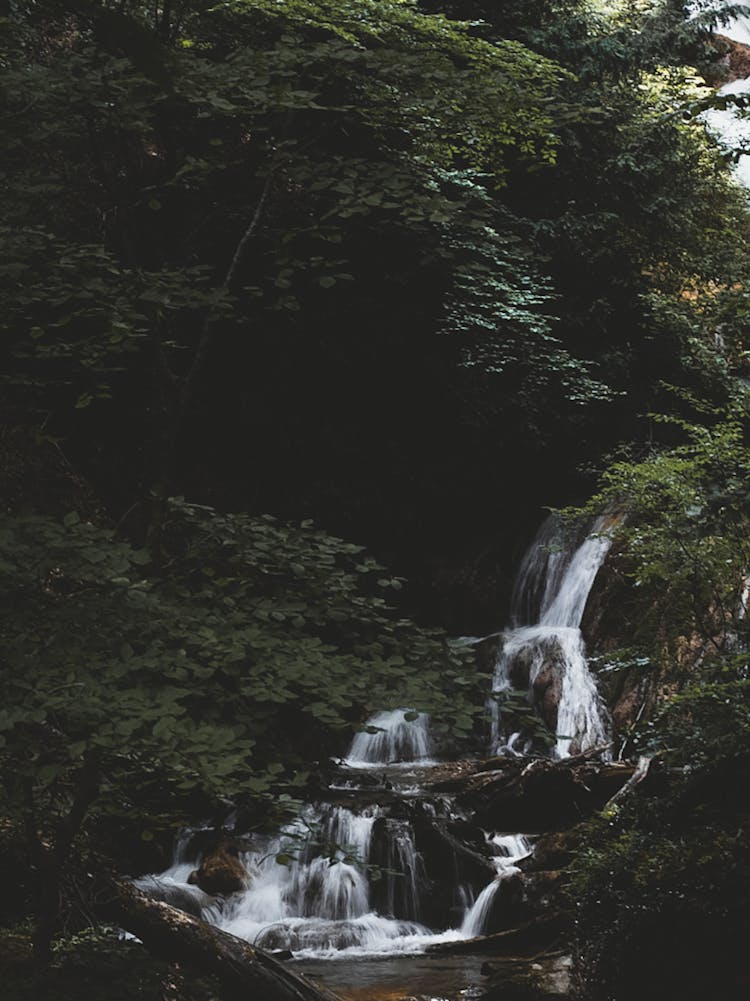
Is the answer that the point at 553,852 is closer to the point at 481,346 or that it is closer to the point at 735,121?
the point at 481,346

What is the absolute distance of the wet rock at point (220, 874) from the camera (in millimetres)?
8148

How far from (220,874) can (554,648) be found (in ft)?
18.1

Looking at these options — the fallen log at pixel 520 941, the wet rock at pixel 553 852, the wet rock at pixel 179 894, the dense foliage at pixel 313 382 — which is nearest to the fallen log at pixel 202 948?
the dense foliage at pixel 313 382

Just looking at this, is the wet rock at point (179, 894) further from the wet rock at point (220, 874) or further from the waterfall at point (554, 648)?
the waterfall at point (554, 648)

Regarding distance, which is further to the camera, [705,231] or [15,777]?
[705,231]

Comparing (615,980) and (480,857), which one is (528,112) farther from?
(480,857)

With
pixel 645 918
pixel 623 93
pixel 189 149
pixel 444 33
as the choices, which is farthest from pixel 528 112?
pixel 623 93

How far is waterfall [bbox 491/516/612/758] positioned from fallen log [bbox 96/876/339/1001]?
6.23 meters

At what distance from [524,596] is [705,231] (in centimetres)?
653

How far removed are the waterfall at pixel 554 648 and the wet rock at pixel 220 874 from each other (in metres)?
3.59

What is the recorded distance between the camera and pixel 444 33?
13.8 ft

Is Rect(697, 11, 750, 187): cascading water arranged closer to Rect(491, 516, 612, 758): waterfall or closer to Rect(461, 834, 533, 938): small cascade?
Rect(491, 516, 612, 758): waterfall

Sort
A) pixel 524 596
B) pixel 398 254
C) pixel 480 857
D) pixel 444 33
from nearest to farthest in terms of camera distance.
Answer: pixel 444 33 < pixel 480 857 < pixel 398 254 < pixel 524 596

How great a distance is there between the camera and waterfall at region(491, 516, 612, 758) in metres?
11.3
